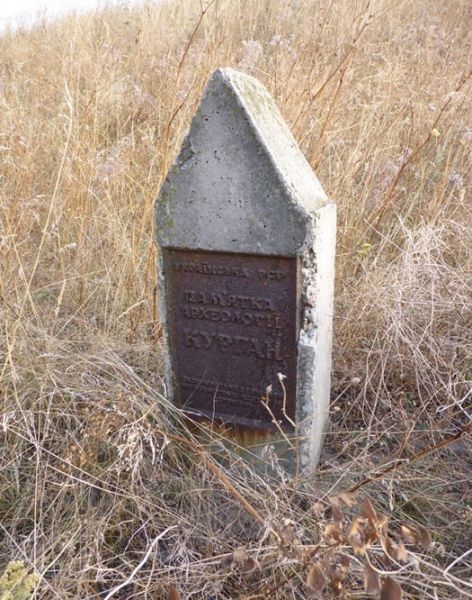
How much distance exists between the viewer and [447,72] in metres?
3.70

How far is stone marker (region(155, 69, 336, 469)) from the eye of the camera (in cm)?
140

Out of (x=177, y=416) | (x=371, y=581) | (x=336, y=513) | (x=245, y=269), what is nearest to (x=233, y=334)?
(x=245, y=269)

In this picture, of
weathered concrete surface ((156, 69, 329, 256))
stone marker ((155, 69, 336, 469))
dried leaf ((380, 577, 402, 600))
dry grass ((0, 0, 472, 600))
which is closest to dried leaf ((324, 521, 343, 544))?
dry grass ((0, 0, 472, 600))

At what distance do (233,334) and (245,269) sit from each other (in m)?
0.23

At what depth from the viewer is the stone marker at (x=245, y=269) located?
4.59 ft

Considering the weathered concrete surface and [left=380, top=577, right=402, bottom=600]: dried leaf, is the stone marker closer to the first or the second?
the weathered concrete surface

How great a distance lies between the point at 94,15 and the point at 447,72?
3.47 meters

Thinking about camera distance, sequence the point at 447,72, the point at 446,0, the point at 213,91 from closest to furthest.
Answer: the point at 213,91
the point at 447,72
the point at 446,0

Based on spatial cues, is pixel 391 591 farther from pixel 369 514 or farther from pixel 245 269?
pixel 245 269

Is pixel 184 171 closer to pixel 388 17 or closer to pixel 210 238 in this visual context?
pixel 210 238

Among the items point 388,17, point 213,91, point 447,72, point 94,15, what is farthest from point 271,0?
point 213,91

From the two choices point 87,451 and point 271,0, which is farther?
point 271,0

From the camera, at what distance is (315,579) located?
3.02 ft

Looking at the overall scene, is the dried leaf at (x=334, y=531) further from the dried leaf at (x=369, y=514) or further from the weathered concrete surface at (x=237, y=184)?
the weathered concrete surface at (x=237, y=184)
